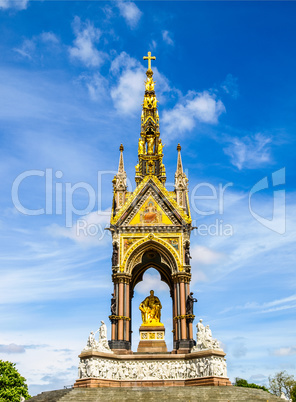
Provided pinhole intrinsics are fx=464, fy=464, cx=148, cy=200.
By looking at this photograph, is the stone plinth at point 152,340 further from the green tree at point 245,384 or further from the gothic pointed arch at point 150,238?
the green tree at point 245,384

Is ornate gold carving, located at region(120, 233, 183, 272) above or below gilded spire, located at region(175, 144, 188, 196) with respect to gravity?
below

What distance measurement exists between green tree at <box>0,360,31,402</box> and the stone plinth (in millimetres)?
13309

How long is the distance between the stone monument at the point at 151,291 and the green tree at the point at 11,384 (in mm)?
12260

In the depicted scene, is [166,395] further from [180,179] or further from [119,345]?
[180,179]

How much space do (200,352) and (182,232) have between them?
25.0ft

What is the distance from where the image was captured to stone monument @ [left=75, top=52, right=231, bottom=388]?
84.2 feet

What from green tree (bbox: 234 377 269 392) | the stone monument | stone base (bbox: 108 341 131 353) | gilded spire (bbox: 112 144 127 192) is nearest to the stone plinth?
the stone monument

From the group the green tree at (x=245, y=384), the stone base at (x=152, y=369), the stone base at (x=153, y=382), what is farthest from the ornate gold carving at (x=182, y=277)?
the green tree at (x=245, y=384)

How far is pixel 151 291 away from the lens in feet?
102

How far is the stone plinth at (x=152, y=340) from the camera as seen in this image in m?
28.4

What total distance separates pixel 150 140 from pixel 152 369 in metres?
16.1

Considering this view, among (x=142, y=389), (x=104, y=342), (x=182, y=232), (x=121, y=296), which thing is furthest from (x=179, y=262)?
(x=142, y=389)

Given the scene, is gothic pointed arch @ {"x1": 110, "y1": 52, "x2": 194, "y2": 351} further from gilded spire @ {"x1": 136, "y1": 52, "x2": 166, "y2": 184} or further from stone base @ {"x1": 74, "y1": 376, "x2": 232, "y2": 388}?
stone base @ {"x1": 74, "y1": 376, "x2": 232, "y2": 388}

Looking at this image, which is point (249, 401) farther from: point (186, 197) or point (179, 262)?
point (186, 197)
